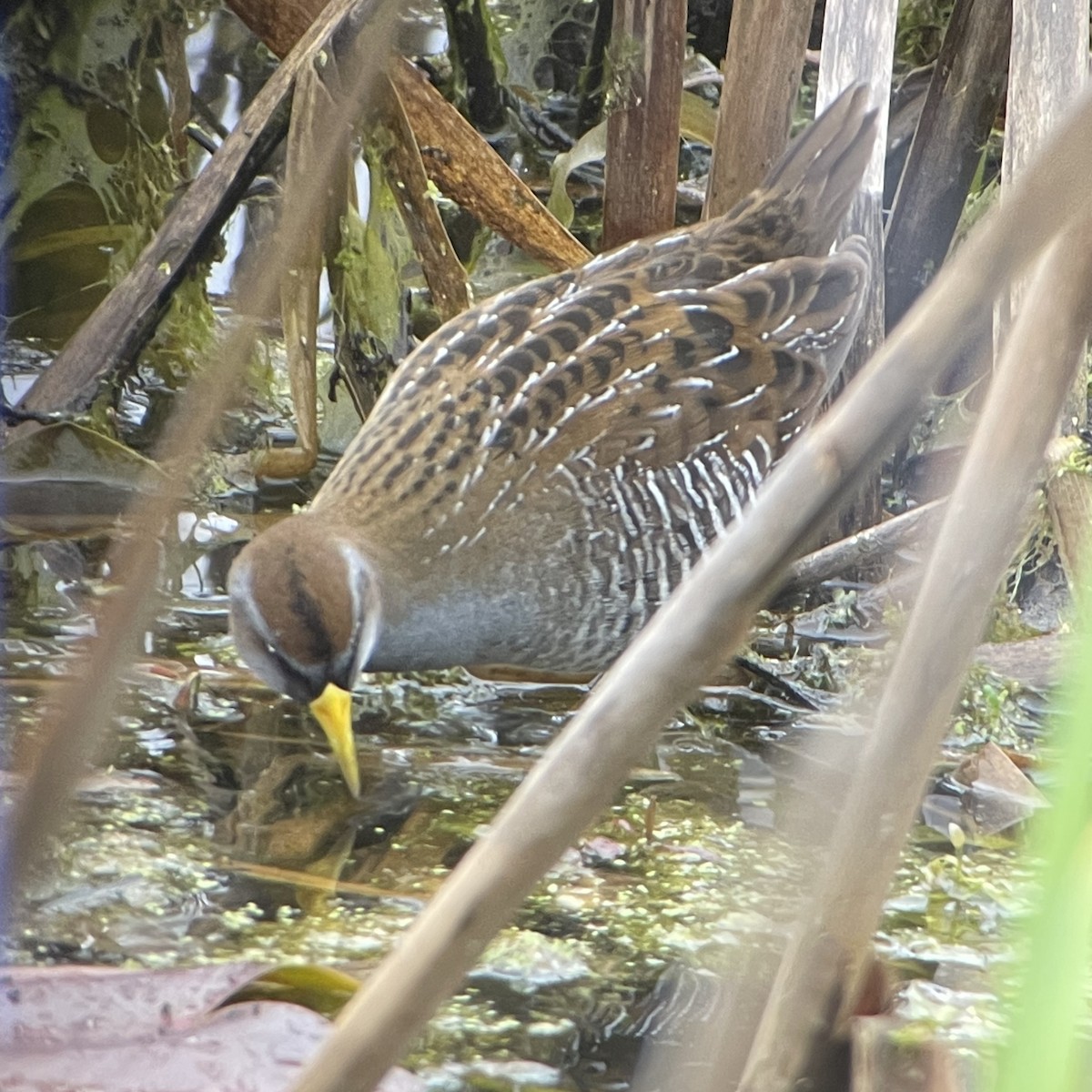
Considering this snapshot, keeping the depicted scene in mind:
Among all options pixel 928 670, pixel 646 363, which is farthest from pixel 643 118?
pixel 928 670

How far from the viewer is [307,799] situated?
8.77 feet

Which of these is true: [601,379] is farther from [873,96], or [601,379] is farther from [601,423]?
[873,96]

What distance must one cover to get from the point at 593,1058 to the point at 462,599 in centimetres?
104

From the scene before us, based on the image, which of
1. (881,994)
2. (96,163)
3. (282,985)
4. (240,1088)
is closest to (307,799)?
(282,985)

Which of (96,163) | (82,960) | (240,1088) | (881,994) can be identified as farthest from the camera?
(96,163)

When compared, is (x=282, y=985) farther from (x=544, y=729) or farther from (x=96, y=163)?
(x=96, y=163)

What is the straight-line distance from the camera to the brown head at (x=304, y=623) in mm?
2451

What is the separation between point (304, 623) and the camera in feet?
8.04

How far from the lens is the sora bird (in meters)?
2.85

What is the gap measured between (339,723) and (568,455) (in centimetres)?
70

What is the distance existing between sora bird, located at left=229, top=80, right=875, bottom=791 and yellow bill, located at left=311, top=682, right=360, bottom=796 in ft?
0.36

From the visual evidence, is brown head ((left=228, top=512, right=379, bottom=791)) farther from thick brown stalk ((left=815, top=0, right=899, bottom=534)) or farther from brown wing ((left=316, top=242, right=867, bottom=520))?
thick brown stalk ((left=815, top=0, right=899, bottom=534))

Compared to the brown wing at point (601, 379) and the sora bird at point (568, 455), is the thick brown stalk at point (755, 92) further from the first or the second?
the brown wing at point (601, 379)

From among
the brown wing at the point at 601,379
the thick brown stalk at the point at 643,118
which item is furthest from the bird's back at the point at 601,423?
the thick brown stalk at the point at 643,118
